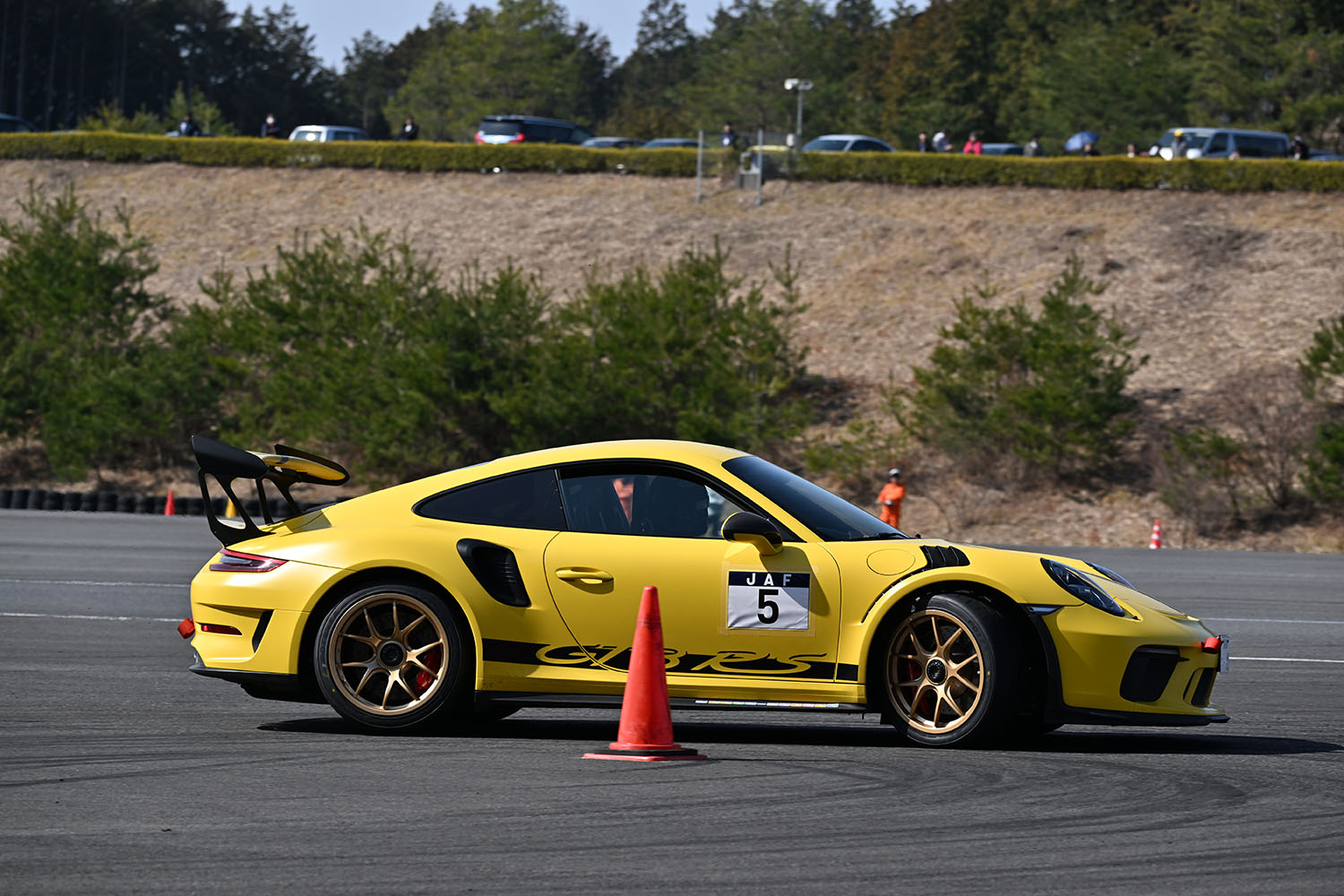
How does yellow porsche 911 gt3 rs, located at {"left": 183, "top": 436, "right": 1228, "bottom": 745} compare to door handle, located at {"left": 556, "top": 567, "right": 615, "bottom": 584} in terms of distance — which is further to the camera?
door handle, located at {"left": 556, "top": 567, "right": 615, "bottom": 584}

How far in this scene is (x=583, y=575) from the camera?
7.16 metres

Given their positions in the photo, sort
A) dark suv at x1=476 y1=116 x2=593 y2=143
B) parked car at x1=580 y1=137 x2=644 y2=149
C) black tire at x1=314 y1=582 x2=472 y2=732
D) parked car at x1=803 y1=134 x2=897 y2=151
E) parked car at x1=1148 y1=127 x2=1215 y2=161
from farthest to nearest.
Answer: parked car at x1=580 y1=137 x2=644 y2=149, dark suv at x1=476 y1=116 x2=593 y2=143, parked car at x1=803 y1=134 x2=897 y2=151, parked car at x1=1148 y1=127 x2=1215 y2=161, black tire at x1=314 y1=582 x2=472 y2=732

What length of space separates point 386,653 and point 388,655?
0.04 ft

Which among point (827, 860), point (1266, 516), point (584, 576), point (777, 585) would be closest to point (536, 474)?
point (584, 576)

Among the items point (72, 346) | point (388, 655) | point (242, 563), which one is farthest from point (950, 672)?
point (72, 346)

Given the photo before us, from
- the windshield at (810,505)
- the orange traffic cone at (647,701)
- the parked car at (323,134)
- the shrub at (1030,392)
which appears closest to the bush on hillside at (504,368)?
the shrub at (1030,392)

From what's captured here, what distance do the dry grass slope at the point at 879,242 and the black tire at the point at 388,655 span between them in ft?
86.2

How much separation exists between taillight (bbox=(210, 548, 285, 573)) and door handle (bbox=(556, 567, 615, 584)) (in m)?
1.35

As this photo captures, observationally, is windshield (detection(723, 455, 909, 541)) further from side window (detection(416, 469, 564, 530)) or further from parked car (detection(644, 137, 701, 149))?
parked car (detection(644, 137, 701, 149))

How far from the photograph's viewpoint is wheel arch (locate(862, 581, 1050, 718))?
6914mm

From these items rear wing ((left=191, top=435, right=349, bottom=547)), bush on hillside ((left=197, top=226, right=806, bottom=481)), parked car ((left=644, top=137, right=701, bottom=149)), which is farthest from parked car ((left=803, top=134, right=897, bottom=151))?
rear wing ((left=191, top=435, right=349, bottom=547))

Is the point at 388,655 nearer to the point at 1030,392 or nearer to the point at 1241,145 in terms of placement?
the point at 1030,392

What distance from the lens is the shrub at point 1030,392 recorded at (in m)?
33.0

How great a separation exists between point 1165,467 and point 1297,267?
44.5 ft
